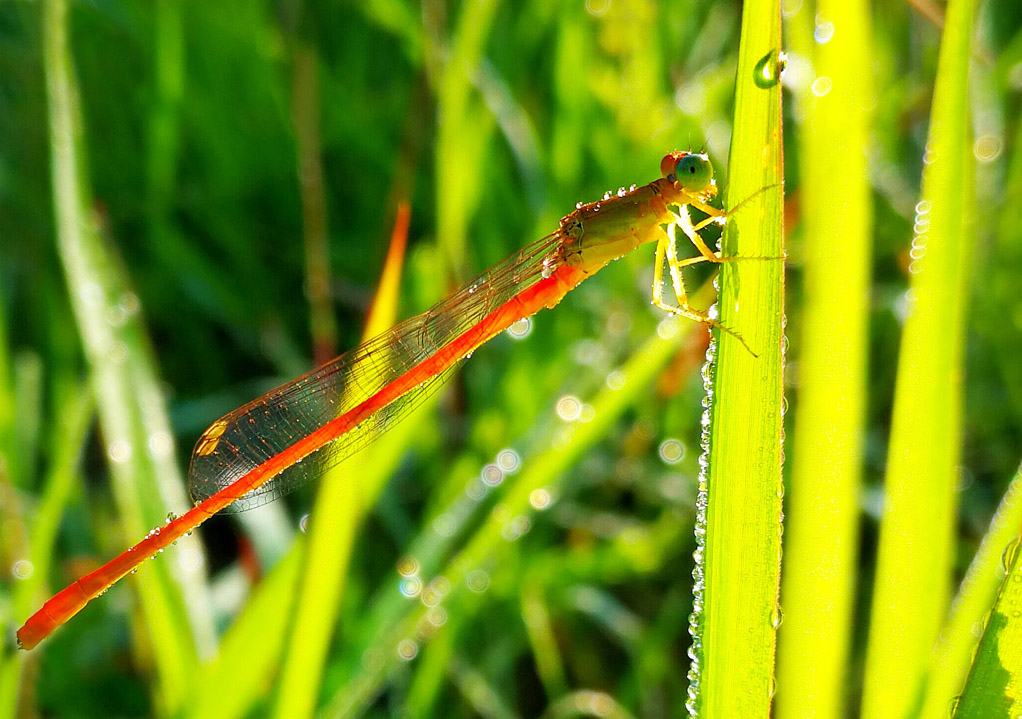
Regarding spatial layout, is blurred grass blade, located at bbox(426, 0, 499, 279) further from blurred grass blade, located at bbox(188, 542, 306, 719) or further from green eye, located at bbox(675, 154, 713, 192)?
blurred grass blade, located at bbox(188, 542, 306, 719)

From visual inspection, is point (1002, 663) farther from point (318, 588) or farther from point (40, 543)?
point (40, 543)

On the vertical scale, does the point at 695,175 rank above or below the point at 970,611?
above

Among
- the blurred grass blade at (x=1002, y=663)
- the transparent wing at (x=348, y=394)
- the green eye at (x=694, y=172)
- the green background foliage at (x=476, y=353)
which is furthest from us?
the transparent wing at (x=348, y=394)

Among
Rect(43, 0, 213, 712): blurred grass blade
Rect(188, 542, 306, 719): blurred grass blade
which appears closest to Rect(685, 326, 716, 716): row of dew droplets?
Rect(188, 542, 306, 719): blurred grass blade

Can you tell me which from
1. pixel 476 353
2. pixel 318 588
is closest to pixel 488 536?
pixel 318 588

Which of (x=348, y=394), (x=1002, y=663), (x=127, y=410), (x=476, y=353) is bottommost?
(x=1002, y=663)

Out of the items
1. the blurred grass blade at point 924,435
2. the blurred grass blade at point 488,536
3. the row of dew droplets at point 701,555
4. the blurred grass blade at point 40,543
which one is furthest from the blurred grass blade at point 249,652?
the blurred grass blade at point 924,435

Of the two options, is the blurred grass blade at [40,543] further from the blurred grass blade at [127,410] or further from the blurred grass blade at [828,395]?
the blurred grass blade at [828,395]
